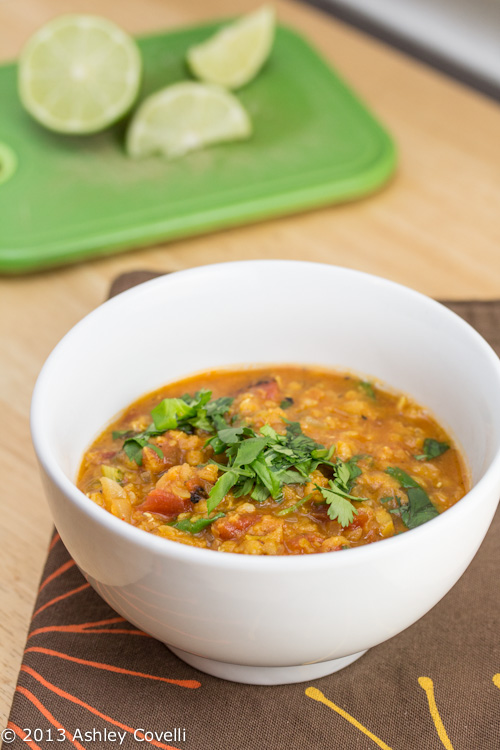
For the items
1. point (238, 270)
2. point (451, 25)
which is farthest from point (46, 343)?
point (451, 25)

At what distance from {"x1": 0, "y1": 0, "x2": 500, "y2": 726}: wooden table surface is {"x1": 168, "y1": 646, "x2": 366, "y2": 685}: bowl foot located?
33 centimetres

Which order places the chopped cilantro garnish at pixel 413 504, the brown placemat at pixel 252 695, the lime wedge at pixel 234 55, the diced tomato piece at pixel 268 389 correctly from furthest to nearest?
the lime wedge at pixel 234 55
the diced tomato piece at pixel 268 389
the chopped cilantro garnish at pixel 413 504
the brown placemat at pixel 252 695

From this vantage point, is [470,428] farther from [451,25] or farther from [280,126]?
[451,25]

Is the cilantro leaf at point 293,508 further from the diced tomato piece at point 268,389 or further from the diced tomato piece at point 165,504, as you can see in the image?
the diced tomato piece at point 268,389

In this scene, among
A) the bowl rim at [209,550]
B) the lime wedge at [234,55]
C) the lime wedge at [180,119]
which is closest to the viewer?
the bowl rim at [209,550]

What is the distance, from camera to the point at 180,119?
262cm

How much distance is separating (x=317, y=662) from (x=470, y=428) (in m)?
0.48

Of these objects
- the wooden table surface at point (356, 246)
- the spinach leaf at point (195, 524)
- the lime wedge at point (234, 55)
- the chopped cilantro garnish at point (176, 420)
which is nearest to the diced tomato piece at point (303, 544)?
the spinach leaf at point (195, 524)

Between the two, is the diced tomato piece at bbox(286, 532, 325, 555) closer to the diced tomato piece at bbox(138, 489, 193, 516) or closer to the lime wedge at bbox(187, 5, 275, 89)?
the diced tomato piece at bbox(138, 489, 193, 516)

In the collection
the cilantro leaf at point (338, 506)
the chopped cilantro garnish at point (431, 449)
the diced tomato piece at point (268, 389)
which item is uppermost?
the cilantro leaf at point (338, 506)

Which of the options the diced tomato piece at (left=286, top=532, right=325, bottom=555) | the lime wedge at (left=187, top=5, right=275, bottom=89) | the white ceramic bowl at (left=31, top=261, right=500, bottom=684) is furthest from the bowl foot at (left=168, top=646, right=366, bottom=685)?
the lime wedge at (left=187, top=5, right=275, bottom=89)

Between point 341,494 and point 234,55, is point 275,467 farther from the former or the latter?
point 234,55

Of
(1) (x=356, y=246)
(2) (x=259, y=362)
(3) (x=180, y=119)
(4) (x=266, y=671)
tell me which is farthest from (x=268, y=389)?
(3) (x=180, y=119)

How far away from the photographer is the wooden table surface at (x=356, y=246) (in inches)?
63.9
